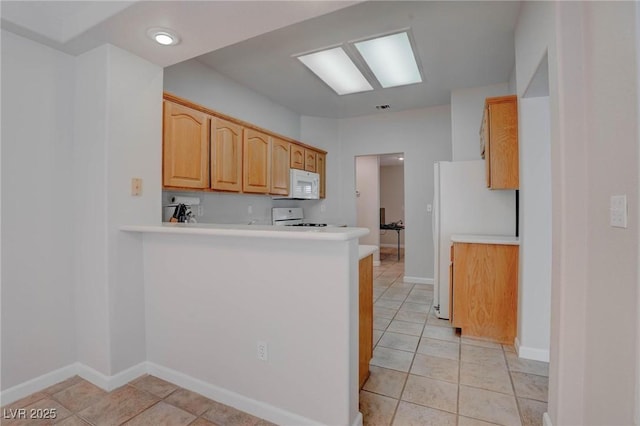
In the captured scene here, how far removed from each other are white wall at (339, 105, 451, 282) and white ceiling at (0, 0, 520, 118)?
64cm

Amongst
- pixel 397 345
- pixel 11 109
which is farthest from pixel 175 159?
pixel 397 345

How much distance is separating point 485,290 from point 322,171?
9.98 feet

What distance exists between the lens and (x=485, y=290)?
2658mm

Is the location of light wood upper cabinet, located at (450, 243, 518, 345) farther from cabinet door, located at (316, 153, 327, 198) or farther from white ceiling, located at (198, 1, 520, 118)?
cabinet door, located at (316, 153, 327, 198)

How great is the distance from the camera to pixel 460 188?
312cm

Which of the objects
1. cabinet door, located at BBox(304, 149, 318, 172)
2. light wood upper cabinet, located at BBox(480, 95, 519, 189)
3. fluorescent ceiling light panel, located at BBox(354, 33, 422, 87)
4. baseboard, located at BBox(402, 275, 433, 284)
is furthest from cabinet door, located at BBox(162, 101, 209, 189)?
baseboard, located at BBox(402, 275, 433, 284)

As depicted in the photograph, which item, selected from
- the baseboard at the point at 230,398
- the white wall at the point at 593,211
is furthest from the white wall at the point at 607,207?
the baseboard at the point at 230,398

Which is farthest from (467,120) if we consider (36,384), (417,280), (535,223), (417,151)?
(36,384)

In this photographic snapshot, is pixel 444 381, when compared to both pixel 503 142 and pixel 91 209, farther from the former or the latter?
pixel 91 209

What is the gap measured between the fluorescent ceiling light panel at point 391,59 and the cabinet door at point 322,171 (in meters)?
1.62

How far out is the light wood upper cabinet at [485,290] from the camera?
2.58m

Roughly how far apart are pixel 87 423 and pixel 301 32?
9.75ft

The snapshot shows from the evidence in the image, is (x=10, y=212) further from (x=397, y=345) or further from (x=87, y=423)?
(x=397, y=345)

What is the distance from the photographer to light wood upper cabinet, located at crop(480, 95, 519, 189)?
249cm
